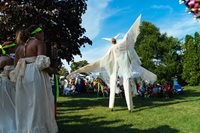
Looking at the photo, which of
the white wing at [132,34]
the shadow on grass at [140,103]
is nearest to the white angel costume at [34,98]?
the shadow on grass at [140,103]

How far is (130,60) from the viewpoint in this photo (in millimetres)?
13008

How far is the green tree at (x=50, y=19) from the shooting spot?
1761 centimetres

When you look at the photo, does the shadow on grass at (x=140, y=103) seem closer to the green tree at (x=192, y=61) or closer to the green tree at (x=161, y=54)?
the green tree at (x=192, y=61)

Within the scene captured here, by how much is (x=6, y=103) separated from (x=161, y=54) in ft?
119

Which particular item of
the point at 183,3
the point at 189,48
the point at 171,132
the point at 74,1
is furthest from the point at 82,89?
the point at 183,3

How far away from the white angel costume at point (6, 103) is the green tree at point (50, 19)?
9.26m

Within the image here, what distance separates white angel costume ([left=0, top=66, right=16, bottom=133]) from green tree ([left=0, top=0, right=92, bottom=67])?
9.26m

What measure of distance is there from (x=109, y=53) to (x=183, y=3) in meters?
8.63

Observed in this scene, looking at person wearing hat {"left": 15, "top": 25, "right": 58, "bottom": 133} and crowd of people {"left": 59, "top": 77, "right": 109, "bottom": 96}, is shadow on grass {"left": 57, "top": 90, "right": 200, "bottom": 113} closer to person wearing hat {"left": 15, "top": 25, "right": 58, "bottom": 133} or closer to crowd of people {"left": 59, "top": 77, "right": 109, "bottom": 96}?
person wearing hat {"left": 15, "top": 25, "right": 58, "bottom": 133}

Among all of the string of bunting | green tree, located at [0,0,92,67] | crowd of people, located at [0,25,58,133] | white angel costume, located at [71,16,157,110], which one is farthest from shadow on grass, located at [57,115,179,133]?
green tree, located at [0,0,92,67]

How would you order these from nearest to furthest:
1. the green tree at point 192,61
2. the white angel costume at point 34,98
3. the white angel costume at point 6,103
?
the white angel costume at point 34,98 < the white angel costume at point 6,103 < the green tree at point 192,61

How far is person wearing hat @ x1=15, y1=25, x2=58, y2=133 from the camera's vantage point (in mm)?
5963

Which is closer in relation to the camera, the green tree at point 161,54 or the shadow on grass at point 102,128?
the shadow on grass at point 102,128

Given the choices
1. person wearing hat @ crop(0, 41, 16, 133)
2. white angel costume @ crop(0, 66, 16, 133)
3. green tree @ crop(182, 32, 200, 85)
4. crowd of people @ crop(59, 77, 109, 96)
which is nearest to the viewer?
white angel costume @ crop(0, 66, 16, 133)
